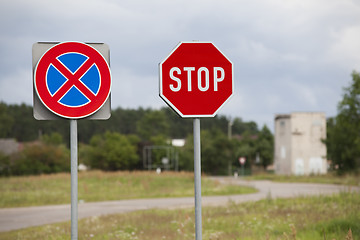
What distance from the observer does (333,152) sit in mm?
48438

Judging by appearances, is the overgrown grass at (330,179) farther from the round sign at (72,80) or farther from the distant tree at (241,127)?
the distant tree at (241,127)

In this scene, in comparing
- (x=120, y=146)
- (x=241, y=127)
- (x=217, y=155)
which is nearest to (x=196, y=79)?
(x=217, y=155)

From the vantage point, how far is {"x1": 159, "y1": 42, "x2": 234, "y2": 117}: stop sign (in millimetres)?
4160

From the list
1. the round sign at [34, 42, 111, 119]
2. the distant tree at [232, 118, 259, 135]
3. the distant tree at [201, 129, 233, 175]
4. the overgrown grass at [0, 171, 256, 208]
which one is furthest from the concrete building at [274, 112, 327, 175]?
the distant tree at [232, 118, 259, 135]

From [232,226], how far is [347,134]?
37.7 m

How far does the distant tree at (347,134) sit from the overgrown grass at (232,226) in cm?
2636

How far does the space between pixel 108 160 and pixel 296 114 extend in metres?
33.9

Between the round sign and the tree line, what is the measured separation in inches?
2236

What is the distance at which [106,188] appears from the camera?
102ft

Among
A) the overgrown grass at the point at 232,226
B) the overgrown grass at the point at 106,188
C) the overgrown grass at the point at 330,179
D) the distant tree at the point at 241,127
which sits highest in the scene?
the distant tree at the point at 241,127

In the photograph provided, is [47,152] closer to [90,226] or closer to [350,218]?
[90,226]

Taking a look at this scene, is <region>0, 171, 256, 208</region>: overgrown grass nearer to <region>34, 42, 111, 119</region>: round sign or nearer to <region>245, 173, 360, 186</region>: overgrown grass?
<region>245, 173, 360, 186</region>: overgrown grass

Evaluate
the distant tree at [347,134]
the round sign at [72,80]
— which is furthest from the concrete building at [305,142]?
the round sign at [72,80]

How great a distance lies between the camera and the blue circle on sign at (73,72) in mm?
4160
